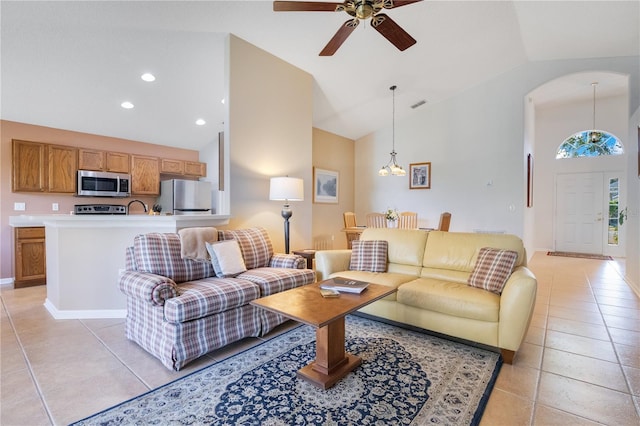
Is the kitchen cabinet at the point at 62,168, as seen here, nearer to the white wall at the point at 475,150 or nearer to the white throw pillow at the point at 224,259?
the white throw pillow at the point at 224,259

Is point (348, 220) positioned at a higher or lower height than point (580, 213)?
lower

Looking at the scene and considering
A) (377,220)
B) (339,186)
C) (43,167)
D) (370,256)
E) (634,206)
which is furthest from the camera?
(339,186)

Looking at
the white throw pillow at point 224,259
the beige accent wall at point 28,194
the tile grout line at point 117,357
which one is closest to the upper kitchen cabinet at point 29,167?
the beige accent wall at point 28,194

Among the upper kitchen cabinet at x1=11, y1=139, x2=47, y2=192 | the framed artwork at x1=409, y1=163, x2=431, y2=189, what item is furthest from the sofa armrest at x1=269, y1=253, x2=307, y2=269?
the framed artwork at x1=409, y1=163, x2=431, y2=189

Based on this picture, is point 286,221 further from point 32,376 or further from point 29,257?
point 29,257

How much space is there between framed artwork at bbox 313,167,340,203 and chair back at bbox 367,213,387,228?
1294 millimetres

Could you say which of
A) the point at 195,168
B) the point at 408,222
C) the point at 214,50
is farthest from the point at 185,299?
the point at 195,168

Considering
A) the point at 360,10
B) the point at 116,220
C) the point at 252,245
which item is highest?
the point at 360,10

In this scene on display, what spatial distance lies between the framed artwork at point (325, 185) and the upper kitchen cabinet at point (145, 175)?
2.90 meters

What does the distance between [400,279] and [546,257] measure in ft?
19.3

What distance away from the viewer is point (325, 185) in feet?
20.7

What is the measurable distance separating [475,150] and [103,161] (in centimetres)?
650

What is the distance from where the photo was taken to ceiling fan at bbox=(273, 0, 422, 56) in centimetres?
201

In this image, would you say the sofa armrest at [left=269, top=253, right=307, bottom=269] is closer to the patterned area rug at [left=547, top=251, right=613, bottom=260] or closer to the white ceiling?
the white ceiling
